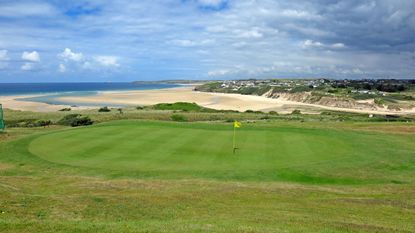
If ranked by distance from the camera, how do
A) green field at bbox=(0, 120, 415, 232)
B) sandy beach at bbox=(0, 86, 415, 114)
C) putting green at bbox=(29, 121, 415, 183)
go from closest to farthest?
green field at bbox=(0, 120, 415, 232) → putting green at bbox=(29, 121, 415, 183) → sandy beach at bbox=(0, 86, 415, 114)

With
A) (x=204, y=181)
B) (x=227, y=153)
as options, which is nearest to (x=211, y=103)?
(x=227, y=153)

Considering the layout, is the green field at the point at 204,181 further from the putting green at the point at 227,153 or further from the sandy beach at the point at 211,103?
the sandy beach at the point at 211,103

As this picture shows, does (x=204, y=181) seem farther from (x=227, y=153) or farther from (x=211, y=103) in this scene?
(x=211, y=103)

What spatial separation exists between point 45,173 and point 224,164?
8.51 meters

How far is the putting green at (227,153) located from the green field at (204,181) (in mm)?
61

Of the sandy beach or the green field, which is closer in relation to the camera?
the green field

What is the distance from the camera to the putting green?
18969 millimetres

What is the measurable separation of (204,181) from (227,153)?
5142 millimetres

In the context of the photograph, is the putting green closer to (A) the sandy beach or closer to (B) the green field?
(B) the green field

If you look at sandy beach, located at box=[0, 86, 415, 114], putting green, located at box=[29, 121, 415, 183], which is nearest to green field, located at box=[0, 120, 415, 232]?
putting green, located at box=[29, 121, 415, 183]

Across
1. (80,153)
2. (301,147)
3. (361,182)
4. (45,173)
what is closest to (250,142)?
(301,147)

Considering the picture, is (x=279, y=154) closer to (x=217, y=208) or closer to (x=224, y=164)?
(x=224, y=164)

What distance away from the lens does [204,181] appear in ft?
56.5

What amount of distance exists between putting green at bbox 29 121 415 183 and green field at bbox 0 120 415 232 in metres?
0.06
